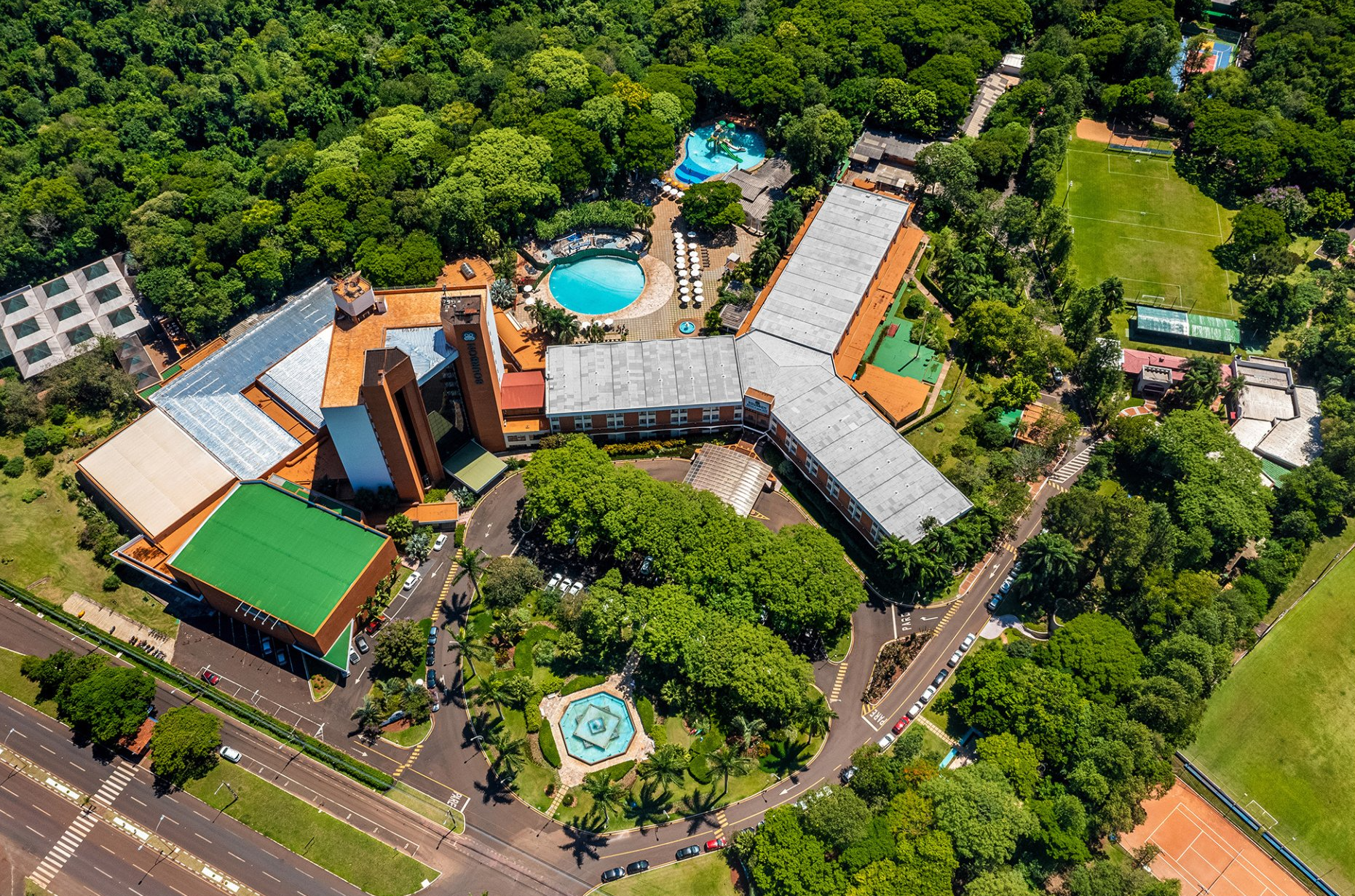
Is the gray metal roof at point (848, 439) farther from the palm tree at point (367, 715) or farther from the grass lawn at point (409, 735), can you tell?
the palm tree at point (367, 715)

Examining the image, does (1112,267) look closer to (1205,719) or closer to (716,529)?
(1205,719)

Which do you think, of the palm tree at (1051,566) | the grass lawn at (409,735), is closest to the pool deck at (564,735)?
the grass lawn at (409,735)

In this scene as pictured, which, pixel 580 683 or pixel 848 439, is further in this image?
pixel 848 439

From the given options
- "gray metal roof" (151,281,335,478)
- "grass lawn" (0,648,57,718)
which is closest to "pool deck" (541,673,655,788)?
"gray metal roof" (151,281,335,478)

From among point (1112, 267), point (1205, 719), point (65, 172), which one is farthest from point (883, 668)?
point (65, 172)

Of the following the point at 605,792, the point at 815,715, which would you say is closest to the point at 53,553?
the point at 605,792

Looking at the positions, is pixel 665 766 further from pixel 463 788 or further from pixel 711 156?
pixel 711 156
